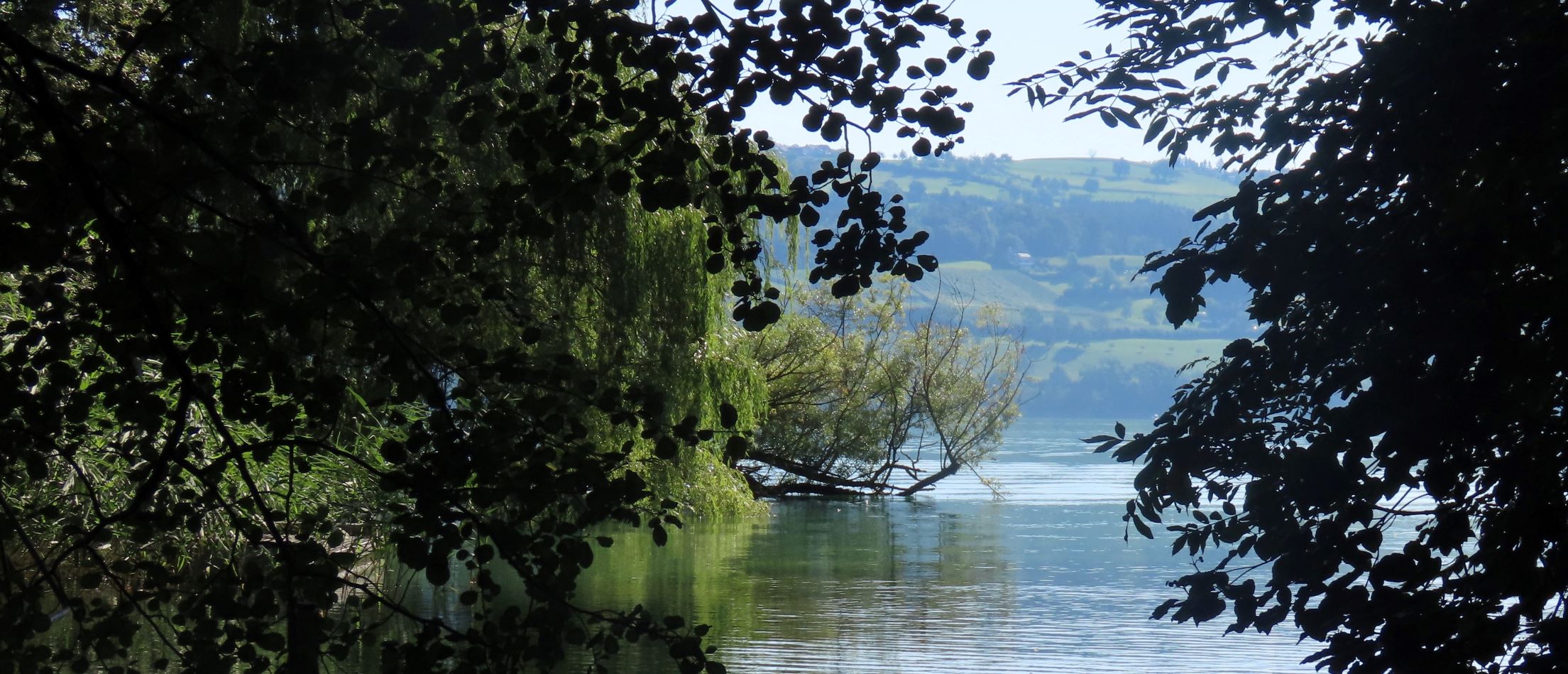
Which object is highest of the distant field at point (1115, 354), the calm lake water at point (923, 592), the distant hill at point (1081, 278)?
the distant hill at point (1081, 278)

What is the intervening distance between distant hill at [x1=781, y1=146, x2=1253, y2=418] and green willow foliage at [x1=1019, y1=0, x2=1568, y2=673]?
9023 cm

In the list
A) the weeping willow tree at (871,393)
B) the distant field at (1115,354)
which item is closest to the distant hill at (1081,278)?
the distant field at (1115,354)

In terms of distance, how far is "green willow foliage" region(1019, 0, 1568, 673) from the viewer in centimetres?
307

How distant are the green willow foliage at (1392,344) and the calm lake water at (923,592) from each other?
4.36 m

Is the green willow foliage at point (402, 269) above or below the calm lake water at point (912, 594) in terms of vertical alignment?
above

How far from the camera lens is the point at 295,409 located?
2.30 m

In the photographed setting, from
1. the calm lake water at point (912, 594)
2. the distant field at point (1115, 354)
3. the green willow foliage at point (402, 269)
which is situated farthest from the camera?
the distant field at point (1115, 354)

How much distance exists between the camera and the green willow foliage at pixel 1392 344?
121 inches

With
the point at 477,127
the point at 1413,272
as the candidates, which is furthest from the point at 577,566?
the point at 1413,272

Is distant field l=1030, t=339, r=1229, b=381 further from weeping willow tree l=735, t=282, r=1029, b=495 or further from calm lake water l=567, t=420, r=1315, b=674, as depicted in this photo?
calm lake water l=567, t=420, r=1315, b=674

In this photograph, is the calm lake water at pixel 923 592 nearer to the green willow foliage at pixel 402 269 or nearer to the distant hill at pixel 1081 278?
the green willow foliage at pixel 402 269

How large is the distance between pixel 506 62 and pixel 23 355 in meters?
0.98

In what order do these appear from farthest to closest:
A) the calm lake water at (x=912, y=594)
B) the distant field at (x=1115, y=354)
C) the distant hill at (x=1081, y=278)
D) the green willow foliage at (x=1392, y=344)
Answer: the distant field at (x=1115, y=354)
the distant hill at (x=1081, y=278)
the calm lake water at (x=912, y=594)
the green willow foliage at (x=1392, y=344)

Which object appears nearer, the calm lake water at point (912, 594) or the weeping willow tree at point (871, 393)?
the calm lake water at point (912, 594)
